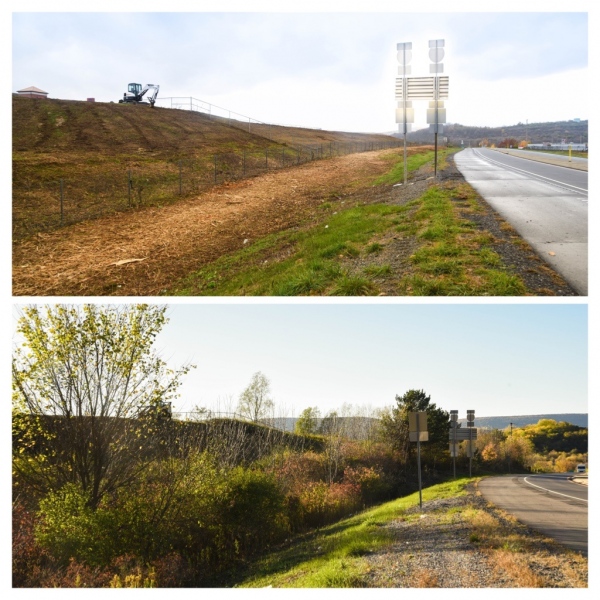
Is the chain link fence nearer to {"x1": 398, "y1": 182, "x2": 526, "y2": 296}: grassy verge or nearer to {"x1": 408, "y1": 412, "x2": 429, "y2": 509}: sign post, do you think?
{"x1": 398, "y1": 182, "x2": 526, "y2": 296}: grassy verge

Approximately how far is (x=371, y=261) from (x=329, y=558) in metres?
5.54

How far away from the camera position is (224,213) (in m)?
17.2

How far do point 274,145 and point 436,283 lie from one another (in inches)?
1521

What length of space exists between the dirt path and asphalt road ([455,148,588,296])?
5.99 meters

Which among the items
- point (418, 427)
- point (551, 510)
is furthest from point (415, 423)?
point (551, 510)

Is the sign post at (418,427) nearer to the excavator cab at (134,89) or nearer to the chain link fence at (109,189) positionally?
the chain link fence at (109,189)

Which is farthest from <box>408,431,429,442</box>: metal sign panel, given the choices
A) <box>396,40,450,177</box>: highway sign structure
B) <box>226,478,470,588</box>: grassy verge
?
<box>396,40,450,177</box>: highway sign structure

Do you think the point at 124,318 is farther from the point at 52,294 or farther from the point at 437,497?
the point at 437,497

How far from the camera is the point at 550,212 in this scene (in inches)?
500

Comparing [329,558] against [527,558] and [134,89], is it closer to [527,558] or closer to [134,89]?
[527,558]

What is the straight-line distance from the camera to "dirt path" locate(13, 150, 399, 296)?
10375 mm

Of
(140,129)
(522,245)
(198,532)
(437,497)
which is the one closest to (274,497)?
(198,532)

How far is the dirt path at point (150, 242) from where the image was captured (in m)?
10.4

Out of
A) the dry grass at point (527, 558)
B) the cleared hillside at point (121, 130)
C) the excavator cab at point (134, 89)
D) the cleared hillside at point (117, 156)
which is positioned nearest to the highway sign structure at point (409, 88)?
the cleared hillside at point (117, 156)
